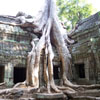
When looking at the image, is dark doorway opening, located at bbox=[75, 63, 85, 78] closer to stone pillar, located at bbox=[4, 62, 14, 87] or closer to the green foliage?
stone pillar, located at bbox=[4, 62, 14, 87]

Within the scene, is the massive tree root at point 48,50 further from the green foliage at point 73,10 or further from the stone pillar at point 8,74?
the green foliage at point 73,10

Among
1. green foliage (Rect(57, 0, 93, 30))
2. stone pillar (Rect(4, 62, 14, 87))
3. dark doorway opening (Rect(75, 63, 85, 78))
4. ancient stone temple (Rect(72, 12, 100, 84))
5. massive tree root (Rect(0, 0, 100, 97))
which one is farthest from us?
green foliage (Rect(57, 0, 93, 30))

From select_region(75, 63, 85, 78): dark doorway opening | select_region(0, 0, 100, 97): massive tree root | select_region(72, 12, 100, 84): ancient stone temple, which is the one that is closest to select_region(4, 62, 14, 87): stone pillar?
select_region(0, 0, 100, 97): massive tree root

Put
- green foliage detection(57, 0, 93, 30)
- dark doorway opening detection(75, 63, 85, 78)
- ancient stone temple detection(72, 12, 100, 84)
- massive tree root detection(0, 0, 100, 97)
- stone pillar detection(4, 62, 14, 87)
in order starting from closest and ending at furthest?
massive tree root detection(0, 0, 100, 97) < stone pillar detection(4, 62, 14, 87) < ancient stone temple detection(72, 12, 100, 84) < dark doorway opening detection(75, 63, 85, 78) < green foliage detection(57, 0, 93, 30)

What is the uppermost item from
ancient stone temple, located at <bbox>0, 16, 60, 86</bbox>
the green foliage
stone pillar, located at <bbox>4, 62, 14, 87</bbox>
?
the green foliage

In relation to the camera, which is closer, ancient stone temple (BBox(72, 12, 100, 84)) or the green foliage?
ancient stone temple (BBox(72, 12, 100, 84))

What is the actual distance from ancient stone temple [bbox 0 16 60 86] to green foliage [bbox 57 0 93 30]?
913 centimetres

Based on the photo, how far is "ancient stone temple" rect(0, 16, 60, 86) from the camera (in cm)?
788

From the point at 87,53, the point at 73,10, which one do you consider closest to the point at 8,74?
the point at 87,53

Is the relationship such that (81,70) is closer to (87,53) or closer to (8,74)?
(87,53)

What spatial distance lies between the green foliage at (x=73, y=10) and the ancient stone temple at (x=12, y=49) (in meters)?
9.13

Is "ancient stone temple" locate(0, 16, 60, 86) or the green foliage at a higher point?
the green foliage

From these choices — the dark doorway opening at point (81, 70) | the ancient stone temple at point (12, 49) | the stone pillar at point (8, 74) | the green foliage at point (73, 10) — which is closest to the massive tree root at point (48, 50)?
the ancient stone temple at point (12, 49)

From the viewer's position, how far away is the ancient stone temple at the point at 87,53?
812 centimetres
